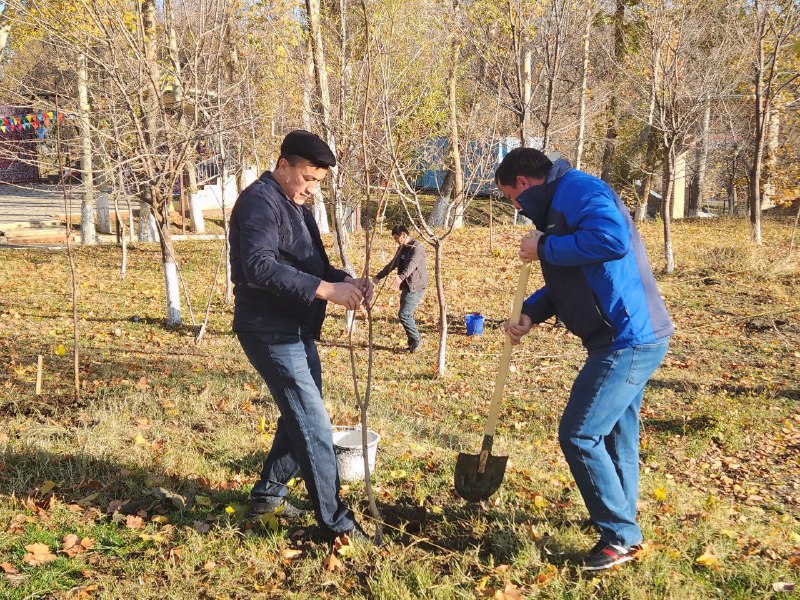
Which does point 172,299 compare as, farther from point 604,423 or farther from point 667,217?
point 667,217

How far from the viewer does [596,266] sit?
280 centimetres

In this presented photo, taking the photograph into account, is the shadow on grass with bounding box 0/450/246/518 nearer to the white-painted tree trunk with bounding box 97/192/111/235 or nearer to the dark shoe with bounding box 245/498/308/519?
the dark shoe with bounding box 245/498/308/519

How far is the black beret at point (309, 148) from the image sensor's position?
298cm

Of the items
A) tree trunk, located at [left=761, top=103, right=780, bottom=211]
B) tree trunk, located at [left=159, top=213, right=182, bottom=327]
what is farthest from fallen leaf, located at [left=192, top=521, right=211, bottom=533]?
tree trunk, located at [left=761, top=103, right=780, bottom=211]

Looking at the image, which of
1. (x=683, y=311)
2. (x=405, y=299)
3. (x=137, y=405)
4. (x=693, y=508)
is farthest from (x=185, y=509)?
(x=683, y=311)

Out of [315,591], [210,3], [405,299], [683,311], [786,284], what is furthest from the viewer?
[786,284]

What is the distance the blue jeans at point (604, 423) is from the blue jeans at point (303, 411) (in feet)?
3.46

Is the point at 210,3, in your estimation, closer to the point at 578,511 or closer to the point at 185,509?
the point at 185,509

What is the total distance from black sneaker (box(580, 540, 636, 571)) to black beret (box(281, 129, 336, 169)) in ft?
6.63

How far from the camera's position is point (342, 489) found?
156 inches

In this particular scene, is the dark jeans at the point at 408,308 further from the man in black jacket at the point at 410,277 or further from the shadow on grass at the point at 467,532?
the shadow on grass at the point at 467,532

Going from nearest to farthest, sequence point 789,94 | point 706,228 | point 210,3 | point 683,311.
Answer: point 210,3 < point 683,311 < point 789,94 < point 706,228

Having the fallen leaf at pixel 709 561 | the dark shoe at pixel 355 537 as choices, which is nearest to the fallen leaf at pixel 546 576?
the fallen leaf at pixel 709 561

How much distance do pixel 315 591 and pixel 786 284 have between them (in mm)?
12805
